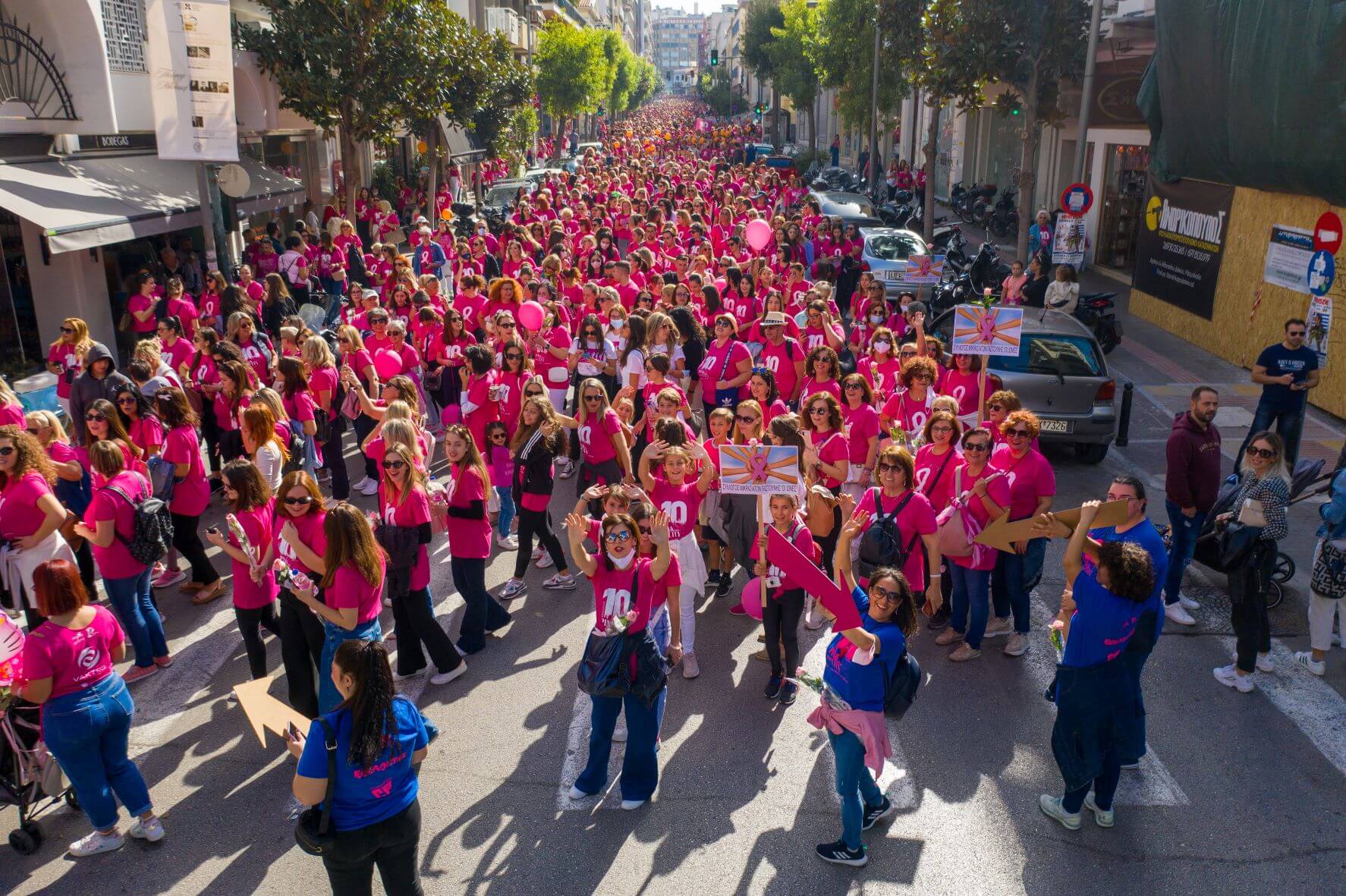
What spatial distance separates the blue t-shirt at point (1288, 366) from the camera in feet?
32.2

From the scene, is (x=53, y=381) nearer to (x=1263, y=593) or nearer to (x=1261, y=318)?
(x=1263, y=593)

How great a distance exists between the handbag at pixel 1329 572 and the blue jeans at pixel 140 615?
24.3 ft

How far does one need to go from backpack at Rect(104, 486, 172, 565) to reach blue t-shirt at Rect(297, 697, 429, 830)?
3.20 metres

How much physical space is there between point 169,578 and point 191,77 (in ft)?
22.9

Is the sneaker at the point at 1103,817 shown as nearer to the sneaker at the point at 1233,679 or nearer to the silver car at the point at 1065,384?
the sneaker at the point at 1233,679

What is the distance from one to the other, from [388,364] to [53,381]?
15.8ft

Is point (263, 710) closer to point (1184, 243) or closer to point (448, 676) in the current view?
point (448, 676)

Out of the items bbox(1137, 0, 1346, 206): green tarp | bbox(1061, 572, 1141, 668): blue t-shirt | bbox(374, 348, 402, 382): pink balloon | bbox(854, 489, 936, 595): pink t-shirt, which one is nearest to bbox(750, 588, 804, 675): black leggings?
bbox(854, 489, 936, 595): pink t-shirt

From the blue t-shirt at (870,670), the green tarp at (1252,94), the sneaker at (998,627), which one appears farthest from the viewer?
the green tarp at (1252,94)

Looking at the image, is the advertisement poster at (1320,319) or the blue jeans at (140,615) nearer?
the blue jeans at (140,615)

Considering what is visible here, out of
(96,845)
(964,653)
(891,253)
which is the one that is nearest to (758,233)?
(891,253)

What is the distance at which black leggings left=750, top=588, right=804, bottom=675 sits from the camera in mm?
6426

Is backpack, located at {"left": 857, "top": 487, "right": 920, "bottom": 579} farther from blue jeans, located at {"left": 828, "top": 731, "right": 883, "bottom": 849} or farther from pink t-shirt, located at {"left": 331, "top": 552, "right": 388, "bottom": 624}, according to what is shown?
pink t-shirt, located at {"left": 331, "top": 552, "right": 388, "bottom": 624}

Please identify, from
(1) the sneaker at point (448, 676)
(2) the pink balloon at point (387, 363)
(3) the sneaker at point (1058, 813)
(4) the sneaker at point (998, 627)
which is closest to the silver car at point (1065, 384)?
(4) the sneaker at point (998, 627)
